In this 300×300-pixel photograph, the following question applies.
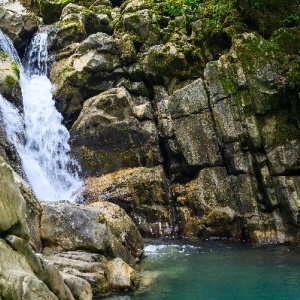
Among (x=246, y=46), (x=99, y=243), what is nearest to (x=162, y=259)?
(x=99, y=243)

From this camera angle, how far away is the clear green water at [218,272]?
1270 cm

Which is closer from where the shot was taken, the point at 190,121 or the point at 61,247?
the point at 61,247

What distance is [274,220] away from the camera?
19.8 meters

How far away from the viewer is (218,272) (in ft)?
49.1

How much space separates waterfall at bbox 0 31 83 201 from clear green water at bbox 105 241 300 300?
23.9ft

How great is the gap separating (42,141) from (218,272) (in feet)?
46.7

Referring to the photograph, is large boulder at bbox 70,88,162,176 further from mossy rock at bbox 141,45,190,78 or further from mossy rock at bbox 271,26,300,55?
mossy rock at bbox 271,26,300,55

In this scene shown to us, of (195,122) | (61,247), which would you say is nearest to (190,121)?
(195,122)

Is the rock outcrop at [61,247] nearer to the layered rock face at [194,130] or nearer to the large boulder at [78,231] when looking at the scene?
the large boulder at [78,231]

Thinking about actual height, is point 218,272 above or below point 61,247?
below

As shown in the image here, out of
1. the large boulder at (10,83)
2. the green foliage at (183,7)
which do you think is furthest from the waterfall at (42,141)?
the green foliage at (183,7)

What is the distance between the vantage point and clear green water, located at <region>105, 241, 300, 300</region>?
12703mm

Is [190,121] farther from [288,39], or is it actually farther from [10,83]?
[10,83]

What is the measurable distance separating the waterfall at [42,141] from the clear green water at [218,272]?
7.27m
